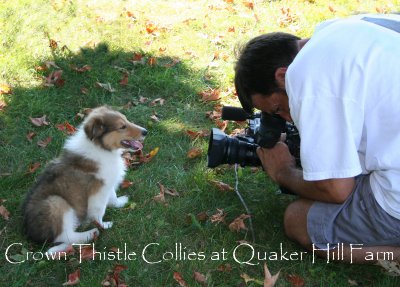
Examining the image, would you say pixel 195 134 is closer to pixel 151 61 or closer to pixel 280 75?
pixel 151 61

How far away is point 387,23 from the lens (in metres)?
2.77

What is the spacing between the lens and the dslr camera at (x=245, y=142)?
330 centimetres

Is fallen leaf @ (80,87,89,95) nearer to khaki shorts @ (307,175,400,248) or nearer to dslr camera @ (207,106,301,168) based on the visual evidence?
dslr camera @ (207,106,301,168)

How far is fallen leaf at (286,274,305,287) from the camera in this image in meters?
3.23

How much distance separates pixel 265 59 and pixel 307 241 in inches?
51.0

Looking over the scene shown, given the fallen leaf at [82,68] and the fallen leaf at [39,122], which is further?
the fallen leaf at [82,68]

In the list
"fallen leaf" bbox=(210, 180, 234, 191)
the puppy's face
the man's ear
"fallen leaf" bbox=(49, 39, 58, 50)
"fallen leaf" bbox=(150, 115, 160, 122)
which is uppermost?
the man's ear

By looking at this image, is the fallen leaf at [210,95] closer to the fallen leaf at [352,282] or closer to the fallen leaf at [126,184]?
the fallen leaf at [126,184]

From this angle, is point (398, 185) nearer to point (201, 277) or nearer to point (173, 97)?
point (201, 277)

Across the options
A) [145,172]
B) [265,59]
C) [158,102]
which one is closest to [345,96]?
[265,59]

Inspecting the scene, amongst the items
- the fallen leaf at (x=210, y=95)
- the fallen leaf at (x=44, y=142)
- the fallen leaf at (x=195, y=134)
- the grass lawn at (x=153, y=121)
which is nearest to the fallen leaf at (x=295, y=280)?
the grass lawn at (x=153, y=121)

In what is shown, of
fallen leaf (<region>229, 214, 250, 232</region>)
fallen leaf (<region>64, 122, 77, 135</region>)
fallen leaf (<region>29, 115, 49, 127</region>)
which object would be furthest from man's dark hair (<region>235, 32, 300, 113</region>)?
fallen leaf (<region>29, 115, 49, 127</region>)

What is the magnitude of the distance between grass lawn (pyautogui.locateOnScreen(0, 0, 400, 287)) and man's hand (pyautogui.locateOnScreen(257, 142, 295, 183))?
1.70ft

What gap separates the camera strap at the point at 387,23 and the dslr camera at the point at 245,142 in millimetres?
843
